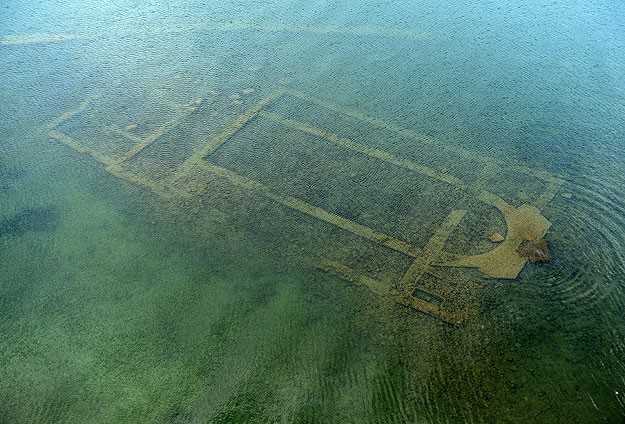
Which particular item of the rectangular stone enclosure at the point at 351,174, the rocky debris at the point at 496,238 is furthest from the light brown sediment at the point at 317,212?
the rocky debris at the point at 496,238

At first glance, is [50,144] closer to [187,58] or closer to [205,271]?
[187,58]

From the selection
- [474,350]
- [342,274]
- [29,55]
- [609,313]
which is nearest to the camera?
[474,350]

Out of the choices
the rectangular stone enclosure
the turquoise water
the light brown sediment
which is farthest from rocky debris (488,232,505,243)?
the light brown sediment

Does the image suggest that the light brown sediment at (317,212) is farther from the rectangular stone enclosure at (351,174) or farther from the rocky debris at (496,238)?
the rocky debris at (496,238)

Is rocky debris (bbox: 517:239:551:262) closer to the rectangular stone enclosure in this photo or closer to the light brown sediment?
the rectangular stone enclosure

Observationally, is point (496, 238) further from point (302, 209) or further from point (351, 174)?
point (302, 209)

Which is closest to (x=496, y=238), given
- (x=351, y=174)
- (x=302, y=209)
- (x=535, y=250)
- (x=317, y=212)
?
(x=535, y=250)

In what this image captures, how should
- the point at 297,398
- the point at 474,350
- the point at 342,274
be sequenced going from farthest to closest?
the point at 342,274 < the point at 474,350 < the point at 297,398

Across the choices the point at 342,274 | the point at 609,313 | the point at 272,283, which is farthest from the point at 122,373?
the point at 609,313
